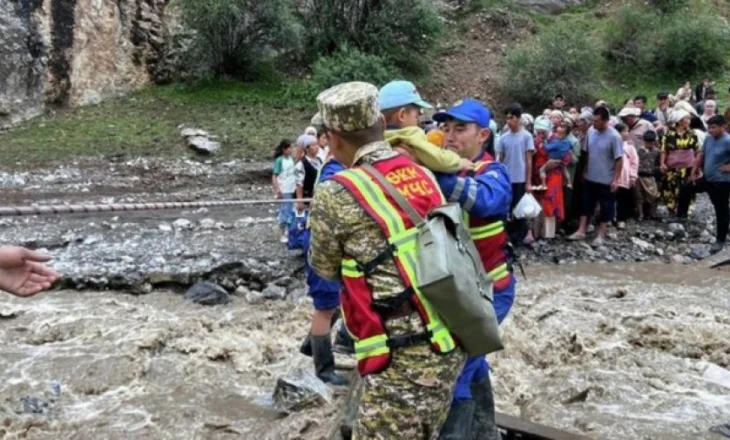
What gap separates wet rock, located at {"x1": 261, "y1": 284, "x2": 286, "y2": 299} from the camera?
26.0 feet

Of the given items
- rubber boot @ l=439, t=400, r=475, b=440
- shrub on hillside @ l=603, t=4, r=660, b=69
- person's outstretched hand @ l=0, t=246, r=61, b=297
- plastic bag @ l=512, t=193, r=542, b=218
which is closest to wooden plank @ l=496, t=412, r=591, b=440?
rubber boot @ l=439, t=400, r=475, b=440

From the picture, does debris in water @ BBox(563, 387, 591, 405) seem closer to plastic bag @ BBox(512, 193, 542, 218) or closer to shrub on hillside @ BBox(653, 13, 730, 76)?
plastic bag @ BBox(512, 193, 542, 218)

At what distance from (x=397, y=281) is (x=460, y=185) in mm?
855

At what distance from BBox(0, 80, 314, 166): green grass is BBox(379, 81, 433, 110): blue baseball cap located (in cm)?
1186

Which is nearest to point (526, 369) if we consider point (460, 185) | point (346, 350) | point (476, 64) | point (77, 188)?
Result: point (346, 350)

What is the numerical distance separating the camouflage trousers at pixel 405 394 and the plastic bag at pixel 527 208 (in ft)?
21.9

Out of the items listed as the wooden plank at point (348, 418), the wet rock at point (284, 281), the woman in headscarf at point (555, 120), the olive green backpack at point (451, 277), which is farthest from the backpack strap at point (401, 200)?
the woman in headscarf at point (555, 120)

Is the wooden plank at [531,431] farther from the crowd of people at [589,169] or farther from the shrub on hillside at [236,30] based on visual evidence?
the shrub on hillside at [236,30]

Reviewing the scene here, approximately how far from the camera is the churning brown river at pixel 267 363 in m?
5.24

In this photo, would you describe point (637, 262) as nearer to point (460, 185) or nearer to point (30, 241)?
point (460, 185)

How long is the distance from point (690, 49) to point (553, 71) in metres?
5.40

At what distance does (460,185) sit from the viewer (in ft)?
10.5

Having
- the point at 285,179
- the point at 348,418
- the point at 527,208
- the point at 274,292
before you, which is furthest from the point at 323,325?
the point at 527,208

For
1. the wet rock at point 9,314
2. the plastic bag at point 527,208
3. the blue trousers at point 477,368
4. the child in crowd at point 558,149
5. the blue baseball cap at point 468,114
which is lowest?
the wet rock at point 9,314
